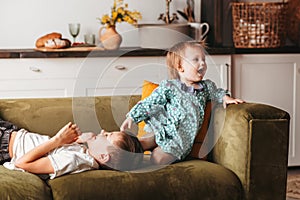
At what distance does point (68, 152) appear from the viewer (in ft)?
8.56

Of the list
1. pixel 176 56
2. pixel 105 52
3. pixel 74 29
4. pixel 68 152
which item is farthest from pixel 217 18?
pixel 68 152

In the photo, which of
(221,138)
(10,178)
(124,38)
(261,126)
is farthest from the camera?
(124,38)

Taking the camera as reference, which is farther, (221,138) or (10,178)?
(221,138)

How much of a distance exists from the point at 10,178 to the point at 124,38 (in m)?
2.13

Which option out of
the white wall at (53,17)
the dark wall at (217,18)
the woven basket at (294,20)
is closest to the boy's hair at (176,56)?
the dark wall at (217,18)

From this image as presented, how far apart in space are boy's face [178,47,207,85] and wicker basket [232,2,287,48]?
4.51 feet

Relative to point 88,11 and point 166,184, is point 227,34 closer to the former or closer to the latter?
point 88,11

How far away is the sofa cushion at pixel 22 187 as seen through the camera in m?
2.30

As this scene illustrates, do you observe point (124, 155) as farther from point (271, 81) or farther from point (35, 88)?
point (271, 81)

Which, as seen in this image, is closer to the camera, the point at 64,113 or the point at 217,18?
the point at 64,113

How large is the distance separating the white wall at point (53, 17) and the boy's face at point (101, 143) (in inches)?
66.2

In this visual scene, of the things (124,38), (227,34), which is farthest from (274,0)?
(124,38)

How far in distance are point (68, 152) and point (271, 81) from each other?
192 cm

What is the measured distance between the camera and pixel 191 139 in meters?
2.79
